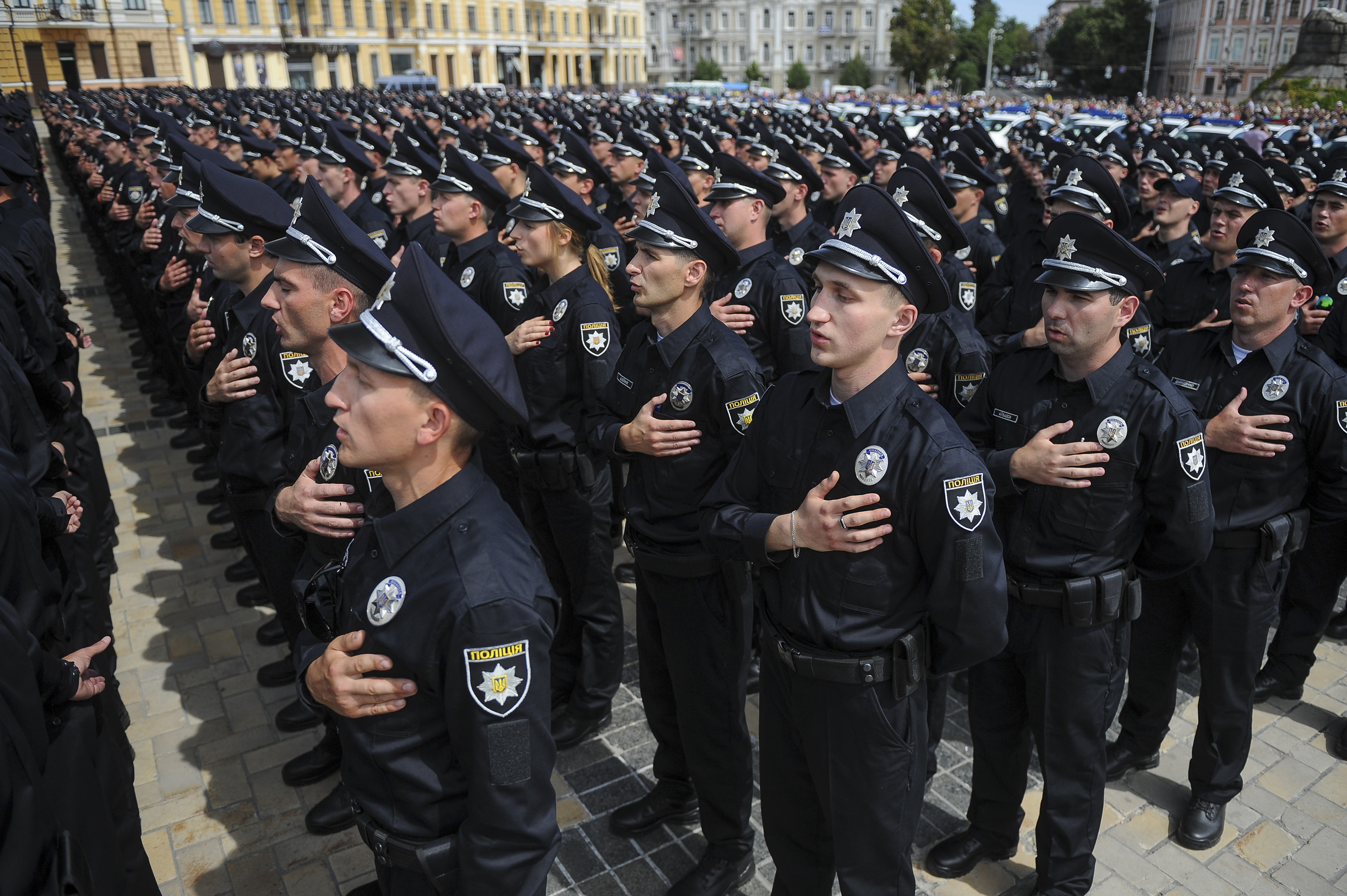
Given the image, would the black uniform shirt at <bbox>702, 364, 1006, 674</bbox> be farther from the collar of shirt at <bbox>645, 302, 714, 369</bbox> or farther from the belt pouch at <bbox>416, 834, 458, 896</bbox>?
the belt pouch at <bbox>416, 834, 458, 896</bbox>

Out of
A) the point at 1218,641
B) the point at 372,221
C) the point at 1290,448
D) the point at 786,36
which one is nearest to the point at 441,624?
the point at 1218,641

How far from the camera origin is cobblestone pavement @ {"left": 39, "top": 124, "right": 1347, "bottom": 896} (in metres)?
3.90

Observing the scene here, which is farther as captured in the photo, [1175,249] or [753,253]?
[1175,249]

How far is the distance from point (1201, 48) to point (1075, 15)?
12.6 meters

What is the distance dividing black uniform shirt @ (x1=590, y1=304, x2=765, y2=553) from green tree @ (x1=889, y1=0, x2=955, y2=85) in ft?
289

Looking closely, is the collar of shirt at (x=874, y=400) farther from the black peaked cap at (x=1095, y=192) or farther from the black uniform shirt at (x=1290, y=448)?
the black peaked cap at (x=1095, y=192)

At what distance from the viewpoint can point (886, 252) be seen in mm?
2883

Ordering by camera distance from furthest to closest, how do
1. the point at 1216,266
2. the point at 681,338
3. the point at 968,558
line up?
the point at 1216,266 < the point at 681,338 < the point at 968,558

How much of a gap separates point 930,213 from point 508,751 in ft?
12.2

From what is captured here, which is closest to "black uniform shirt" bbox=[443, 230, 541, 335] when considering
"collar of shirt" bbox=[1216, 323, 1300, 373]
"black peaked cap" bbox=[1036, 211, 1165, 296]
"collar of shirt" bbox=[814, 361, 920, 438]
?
"collar of shirt" bbox=[814, 361, 920, 438]

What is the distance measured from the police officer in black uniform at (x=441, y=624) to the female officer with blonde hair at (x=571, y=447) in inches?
95.6

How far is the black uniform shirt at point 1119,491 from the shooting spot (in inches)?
133

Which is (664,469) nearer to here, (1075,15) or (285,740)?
(285,740)

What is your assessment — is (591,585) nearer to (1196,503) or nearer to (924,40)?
(1196,503)
